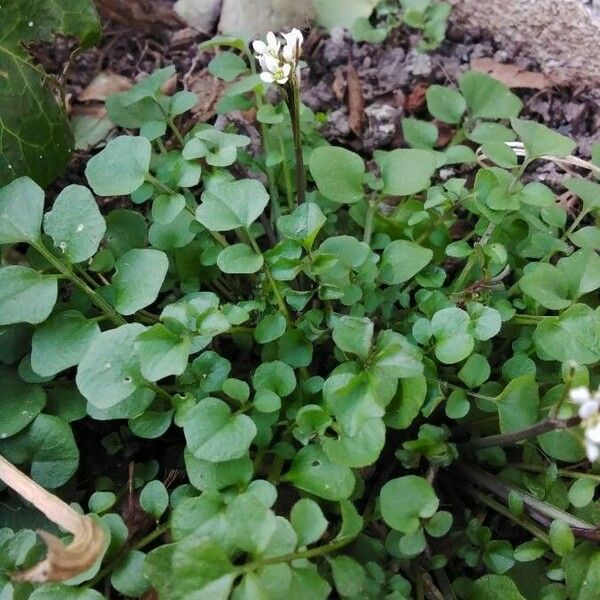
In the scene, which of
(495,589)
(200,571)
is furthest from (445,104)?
(200,571)

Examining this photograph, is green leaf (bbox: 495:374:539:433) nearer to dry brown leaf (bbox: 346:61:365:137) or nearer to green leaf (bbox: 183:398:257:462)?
green leaf (bbox: 183:398:257:462)

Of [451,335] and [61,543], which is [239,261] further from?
[61,543]

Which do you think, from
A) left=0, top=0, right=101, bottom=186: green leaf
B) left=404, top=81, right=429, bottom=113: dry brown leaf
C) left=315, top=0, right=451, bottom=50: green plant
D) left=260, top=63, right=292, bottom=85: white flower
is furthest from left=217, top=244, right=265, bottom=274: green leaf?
left=315, top=0, right=451, bottom=50: green plant

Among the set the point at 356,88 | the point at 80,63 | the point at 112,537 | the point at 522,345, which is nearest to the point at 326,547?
the point at 112,537

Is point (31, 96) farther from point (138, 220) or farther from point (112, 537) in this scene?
point (112, 537)

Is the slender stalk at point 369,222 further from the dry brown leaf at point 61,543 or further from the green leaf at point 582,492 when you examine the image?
the dry brown leaf at point 61,543

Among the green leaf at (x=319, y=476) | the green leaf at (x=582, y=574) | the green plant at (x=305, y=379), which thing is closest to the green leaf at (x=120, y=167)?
the green plant at (x=305, y=379)
